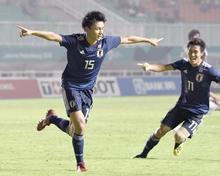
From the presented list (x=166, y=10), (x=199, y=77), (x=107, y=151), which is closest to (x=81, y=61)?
(x=199, y=77)

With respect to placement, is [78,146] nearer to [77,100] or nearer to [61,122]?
[77,100]

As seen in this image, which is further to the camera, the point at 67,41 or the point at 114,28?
the point at 114,28

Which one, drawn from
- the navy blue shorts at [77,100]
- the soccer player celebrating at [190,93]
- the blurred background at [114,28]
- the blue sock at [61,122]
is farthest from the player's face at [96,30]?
the blurred background at [114,28]

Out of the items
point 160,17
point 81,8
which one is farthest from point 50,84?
point 160,17

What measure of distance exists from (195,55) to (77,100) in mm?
1972

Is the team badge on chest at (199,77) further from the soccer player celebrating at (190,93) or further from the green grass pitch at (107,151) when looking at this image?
the green grass pitch at (107,151)

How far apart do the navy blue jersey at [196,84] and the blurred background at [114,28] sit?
31.1 m

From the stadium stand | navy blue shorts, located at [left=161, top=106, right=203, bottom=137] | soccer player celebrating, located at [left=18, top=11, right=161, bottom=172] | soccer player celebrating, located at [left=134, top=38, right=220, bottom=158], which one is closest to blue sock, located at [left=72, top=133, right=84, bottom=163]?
soccer player celebrating, located at [left=18, top=11, right=161, bottom=172]

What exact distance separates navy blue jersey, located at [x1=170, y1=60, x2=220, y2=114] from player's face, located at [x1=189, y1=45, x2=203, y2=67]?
8 cm

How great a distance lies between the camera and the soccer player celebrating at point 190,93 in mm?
12273

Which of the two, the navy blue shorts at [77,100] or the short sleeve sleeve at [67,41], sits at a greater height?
the short sleeve sleeve at [67,41]

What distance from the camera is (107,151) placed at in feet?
46.1

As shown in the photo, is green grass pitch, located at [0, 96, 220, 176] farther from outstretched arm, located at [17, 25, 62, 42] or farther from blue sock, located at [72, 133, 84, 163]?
outstretched arm, located at [17, 25, 62, 42]

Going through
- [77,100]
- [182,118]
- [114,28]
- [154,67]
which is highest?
[154,67]
